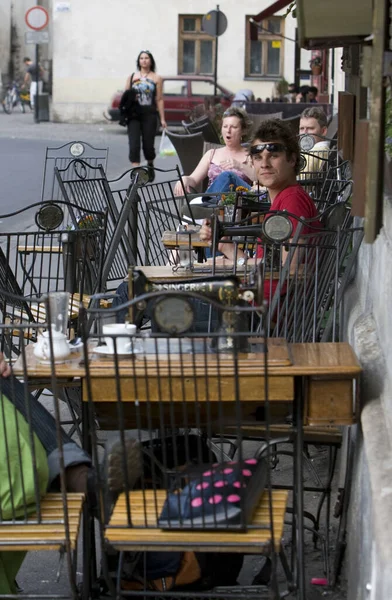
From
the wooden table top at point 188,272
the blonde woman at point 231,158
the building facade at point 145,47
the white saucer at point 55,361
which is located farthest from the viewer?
the building facade at point 145,47

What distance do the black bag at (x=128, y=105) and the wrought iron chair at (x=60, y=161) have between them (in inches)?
27.0

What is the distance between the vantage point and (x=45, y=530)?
3213mm

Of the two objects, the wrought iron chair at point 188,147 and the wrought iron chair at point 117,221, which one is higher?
the wrought iron chair at point 188,147

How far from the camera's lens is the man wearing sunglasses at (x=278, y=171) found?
537 cm

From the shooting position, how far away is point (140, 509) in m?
3.23

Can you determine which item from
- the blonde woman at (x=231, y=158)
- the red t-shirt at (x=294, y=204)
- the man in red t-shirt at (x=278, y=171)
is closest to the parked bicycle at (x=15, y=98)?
the blonde woman at (x=231, y=158)

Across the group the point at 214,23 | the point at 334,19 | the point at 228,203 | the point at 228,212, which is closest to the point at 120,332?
the point at 334,19

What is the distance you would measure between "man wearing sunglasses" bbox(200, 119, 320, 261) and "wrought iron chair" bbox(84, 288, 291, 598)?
1.88m

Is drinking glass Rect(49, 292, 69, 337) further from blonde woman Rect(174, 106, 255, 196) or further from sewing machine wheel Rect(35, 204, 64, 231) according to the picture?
blonde woman Rect(174, 106, 255, 196)

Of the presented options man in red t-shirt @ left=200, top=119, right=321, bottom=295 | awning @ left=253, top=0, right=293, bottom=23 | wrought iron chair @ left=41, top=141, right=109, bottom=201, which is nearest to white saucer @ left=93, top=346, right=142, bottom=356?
man in red t-shirt @ left=200, top=119, right=321, bottom=295

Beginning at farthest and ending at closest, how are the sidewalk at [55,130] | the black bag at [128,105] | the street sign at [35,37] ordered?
the street sign at [35,37] < the sidewalk at [55,130] < the black bag at [128,105]

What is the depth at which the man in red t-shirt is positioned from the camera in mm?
5371

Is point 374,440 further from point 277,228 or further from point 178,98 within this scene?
point 178,98

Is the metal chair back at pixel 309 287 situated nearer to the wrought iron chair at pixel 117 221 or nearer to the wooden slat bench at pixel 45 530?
the wooden slat bench at pixel 45 530
